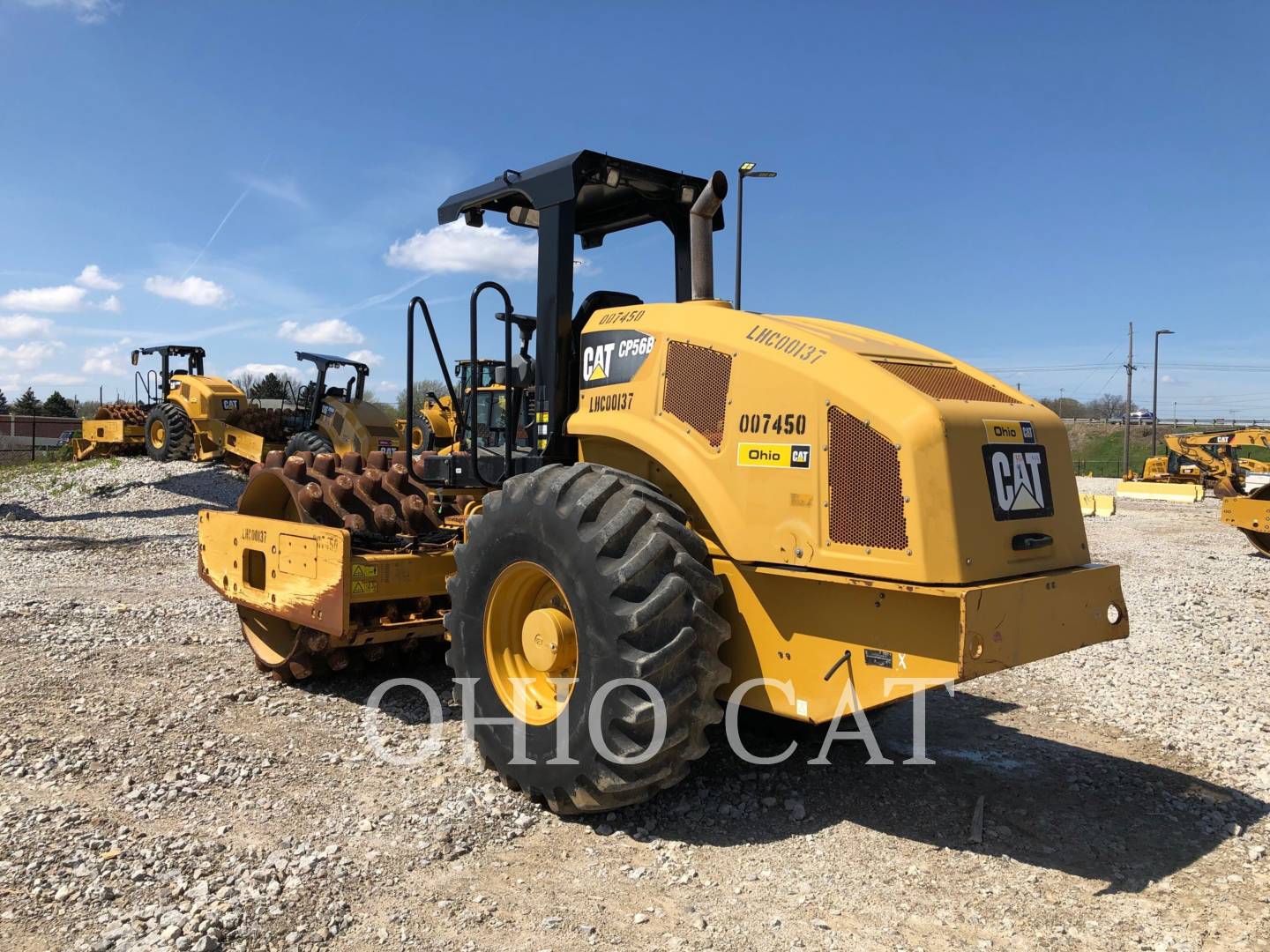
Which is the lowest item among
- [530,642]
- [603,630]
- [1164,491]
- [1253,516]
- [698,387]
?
[1164,491]

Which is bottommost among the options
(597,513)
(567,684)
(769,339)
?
(567,684)

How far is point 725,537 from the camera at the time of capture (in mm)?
4023

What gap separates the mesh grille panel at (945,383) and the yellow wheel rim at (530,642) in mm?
1701

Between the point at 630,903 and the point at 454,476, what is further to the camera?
the point at 454,476

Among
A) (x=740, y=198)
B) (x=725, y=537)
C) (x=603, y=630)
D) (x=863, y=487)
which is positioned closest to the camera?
(x=863, y=487)

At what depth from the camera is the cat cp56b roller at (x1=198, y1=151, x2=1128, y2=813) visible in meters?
3.57

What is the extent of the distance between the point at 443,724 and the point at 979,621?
3.20 meters

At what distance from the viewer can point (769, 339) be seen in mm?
4039

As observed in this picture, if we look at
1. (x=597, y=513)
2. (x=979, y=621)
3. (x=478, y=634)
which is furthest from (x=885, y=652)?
(x=478, y=634)

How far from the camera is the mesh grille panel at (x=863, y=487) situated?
11.7 feet

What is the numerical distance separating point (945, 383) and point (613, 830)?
236cm

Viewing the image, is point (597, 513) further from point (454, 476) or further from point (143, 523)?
point (143, 523)

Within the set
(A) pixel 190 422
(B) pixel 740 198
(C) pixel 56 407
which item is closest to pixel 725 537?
(B) pixel 740 198

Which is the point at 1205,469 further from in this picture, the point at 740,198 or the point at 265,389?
the point at 265,389
